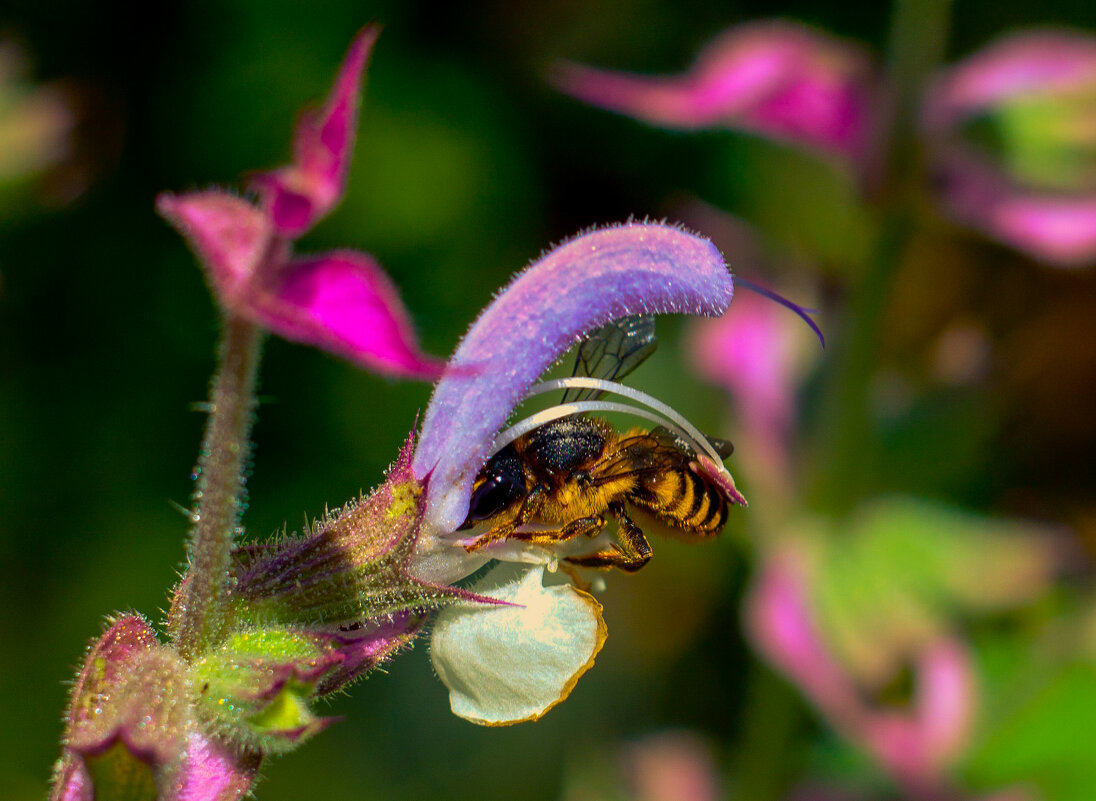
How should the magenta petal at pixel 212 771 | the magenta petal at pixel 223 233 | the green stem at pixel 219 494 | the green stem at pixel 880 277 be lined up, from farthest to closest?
1. the green stem at pixel 880 277
2. the magenta petal at pixel 212 771
3. the green stem at pixel 219 494
4. the magenta petal at pixel 223 233

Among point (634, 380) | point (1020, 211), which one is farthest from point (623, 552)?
point (634, 380)

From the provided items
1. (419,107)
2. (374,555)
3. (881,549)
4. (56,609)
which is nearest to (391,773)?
(56,609)

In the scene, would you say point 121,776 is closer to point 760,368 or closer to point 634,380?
point 760,368

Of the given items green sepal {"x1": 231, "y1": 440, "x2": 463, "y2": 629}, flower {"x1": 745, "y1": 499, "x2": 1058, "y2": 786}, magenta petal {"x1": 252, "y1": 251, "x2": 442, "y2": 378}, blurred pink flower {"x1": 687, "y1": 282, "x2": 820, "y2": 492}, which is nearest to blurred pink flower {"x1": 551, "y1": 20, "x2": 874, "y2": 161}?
blurred pink flower {"x1": 687, "y1": 282, "x2": 820, "y2": 492}

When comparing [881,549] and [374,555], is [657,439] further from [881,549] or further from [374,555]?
[881,549]

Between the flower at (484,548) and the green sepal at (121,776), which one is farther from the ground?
the flower at (484,548)

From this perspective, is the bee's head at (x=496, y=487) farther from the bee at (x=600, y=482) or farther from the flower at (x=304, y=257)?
the flower at (x=304, y=257)

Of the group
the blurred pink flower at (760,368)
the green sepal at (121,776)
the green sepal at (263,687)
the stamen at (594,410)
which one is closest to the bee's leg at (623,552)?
the stamen at (594,410)
